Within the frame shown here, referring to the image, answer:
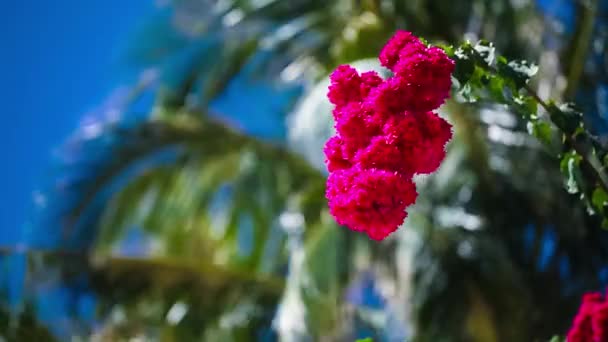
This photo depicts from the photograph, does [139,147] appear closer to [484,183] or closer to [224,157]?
[224,157]

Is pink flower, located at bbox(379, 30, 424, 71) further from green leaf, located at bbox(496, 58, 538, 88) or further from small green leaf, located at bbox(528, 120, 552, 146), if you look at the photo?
small green leaf, located at bbox(528, 120, 552, 146)

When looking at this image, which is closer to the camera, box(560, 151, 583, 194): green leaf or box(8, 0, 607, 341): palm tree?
box(560, 151, 583, 194): green leaf

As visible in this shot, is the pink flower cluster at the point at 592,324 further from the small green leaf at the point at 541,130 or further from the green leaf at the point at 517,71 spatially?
the green leaf at the point at 517,71

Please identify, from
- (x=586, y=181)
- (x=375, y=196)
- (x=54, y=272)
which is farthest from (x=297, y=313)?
(x=375, y=196)

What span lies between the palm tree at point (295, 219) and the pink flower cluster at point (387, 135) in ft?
10.5

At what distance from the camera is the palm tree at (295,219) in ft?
20.0

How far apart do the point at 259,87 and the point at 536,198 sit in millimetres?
2401

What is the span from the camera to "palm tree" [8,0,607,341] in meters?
6.10

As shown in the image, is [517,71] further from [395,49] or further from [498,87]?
[395,49]

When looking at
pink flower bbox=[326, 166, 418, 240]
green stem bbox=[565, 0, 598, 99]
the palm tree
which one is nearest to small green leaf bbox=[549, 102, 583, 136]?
pink flower bbox=[326, 166, 418, 240]

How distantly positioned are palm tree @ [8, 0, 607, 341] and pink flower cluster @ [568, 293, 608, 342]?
300 centimetres

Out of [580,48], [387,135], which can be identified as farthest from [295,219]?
[387,135]

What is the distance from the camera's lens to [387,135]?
2.19 metres

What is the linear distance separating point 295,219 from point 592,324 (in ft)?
12.6
